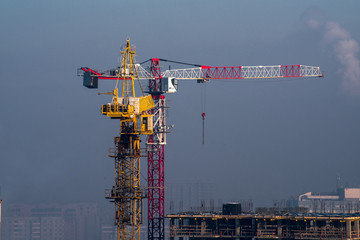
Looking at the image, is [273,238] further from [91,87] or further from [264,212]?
[91,87]

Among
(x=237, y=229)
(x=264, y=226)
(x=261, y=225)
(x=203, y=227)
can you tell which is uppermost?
(x=261, y=225)

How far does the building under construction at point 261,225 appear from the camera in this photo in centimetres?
13888

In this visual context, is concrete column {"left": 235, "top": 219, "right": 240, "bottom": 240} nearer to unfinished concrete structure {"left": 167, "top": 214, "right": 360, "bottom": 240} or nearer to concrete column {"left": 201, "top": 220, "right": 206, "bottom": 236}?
unfinished concrete structure {"left": 167, "top": 214, "right": 360, "bottom": 240}

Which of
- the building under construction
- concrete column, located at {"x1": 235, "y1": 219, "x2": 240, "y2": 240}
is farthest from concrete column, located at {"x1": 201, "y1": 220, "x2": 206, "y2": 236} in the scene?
concrete column, located at {"x1": 235, "y1": 219, "x2": 240, "y2": 240}

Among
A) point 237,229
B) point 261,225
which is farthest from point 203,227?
point 261,225

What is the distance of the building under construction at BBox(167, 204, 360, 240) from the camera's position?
139 metres

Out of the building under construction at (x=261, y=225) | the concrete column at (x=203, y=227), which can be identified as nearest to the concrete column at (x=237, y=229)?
the building under construction at (x=261, y=225)

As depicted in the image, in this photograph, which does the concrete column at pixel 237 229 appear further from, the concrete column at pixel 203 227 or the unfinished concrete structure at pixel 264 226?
the concrete column at pixel 203 227

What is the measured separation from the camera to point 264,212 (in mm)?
152750

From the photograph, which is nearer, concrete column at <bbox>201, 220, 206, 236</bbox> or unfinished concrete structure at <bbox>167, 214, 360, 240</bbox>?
unfinished concrete structure at <bbox>167, 214, 360, 240</bbox>

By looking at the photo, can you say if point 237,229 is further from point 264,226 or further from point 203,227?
point 203,227

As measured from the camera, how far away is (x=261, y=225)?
145m

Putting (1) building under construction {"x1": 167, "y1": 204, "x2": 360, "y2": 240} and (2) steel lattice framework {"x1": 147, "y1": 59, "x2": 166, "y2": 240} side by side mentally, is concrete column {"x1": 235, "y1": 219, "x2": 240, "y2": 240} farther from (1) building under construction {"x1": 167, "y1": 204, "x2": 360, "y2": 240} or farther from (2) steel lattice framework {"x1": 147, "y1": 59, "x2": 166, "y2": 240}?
(2) steel lattice framework {"x1": 147, "y1": 59, "x2": 166, "y2": 240}

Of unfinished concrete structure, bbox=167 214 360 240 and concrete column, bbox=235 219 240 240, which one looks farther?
concrete column, bbox=235 219 240 240
